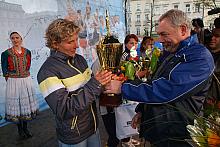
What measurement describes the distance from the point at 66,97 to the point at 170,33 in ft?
3.00

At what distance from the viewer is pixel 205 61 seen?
5.27ft

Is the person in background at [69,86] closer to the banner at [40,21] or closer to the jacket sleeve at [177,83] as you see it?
the jacket sleeve at [177,83]

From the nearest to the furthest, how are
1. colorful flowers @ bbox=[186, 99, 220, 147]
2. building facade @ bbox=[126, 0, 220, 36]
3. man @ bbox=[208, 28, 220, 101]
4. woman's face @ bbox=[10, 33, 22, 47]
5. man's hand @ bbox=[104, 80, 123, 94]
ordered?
colorful flowers @ bbox=[186, 99, 220, 147]
man's hand @ bbox=[104, 80, 123, 94]
man @ bbox=[208, 28, 220, 101]
woman's face @ bbox=[10, 33, 22, 47]
building facade @ bbox=[126, 0, 220, 36]

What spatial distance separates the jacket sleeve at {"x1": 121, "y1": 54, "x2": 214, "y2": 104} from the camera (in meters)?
1.58

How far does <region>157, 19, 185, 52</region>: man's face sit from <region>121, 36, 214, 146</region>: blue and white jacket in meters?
0.06

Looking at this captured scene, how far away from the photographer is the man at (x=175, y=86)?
1594mm

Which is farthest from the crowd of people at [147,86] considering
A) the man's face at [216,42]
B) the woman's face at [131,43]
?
the woman's face at [131,43]

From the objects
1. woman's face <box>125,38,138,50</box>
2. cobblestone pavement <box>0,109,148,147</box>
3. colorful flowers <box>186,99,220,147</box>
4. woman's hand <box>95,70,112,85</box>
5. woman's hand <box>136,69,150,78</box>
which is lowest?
cobblestone pavement <box>0,109,148,147</box>

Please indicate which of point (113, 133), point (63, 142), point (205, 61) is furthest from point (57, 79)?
point (113, 133)

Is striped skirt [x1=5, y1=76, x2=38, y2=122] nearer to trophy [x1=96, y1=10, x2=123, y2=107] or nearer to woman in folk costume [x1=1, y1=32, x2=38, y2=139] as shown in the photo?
woman in folk costume [x1=1, y1=32, x2=38, y2=139]

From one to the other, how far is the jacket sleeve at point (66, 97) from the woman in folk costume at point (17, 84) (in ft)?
9.13

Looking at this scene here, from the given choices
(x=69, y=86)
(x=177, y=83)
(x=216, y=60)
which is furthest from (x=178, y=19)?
(x=216, y=60)

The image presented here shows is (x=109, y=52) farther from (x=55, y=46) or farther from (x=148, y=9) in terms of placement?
(x=148, y=9)

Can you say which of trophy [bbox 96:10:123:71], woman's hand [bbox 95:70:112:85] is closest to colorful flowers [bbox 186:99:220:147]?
woman's hand [bbox 95:70:112:85]
